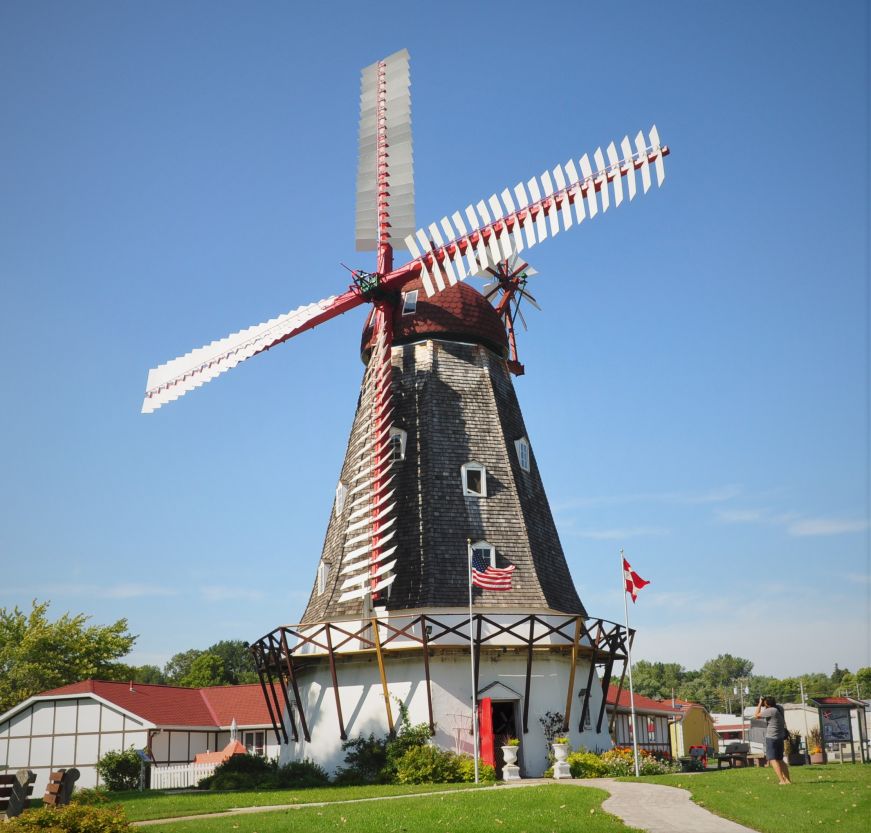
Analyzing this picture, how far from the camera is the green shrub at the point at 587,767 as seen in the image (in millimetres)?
22047

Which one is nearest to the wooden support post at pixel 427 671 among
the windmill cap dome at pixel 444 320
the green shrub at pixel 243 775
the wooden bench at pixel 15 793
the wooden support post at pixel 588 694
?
the green shrub at pixel 243 775

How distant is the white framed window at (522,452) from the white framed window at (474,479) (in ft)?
5.91

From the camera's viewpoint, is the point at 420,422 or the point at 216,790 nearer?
the point at 216,790

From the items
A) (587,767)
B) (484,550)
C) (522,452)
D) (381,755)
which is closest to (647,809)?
(587,767)

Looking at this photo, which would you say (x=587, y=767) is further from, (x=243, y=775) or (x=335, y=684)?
(x=243, y=775)

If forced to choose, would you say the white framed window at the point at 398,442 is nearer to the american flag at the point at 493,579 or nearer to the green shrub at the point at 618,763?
the american flag at the point at 493,579

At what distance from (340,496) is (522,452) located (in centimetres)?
569

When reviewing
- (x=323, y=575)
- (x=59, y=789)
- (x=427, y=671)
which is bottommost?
(x=59, y=789)

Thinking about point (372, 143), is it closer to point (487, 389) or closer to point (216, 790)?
point (487, 389)

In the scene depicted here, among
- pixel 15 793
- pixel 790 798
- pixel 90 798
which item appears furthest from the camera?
pixel 90 798

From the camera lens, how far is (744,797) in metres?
14.0

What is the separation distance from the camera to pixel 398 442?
2738 centimetres

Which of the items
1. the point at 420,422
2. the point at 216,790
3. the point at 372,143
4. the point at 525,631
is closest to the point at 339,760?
the point at 216,790

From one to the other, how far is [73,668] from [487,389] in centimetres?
2513
